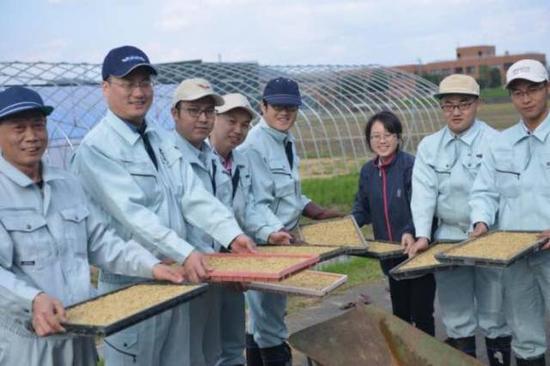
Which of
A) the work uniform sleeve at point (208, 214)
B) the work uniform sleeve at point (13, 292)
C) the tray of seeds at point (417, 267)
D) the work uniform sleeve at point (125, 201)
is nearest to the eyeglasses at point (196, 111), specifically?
the work uniform sleeve at point (208, 214)

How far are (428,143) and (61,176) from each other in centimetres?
238

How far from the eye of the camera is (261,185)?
14.1 ft

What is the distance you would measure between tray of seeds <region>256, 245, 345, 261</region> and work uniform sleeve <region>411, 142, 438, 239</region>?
33.8 inches

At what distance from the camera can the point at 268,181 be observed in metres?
4.32

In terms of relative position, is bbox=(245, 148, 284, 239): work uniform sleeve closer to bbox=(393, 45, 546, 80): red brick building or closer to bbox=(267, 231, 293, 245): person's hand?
bbox=(267, 231, 293, 245): person's hand

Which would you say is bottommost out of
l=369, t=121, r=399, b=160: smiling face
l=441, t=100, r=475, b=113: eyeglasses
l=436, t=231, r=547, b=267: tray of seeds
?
l=436, t=231, r=547, b=267: tray of seeds

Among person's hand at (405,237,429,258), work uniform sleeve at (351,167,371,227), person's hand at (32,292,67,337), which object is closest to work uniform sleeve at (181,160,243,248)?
person's hand at (32,292,67,337)

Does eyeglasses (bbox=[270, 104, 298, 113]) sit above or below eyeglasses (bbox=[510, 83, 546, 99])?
above

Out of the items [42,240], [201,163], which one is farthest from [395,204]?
[42,240]

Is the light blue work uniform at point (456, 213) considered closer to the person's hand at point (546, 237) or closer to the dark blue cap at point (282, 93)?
the person's hand at point (546, 237)

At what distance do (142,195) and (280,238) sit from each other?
1.05 metres

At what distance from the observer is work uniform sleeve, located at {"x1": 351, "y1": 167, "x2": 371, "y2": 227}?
4.76 meters

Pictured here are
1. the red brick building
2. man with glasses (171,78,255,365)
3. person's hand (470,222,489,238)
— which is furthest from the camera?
the red brick building

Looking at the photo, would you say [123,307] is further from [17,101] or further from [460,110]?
[460,110]
